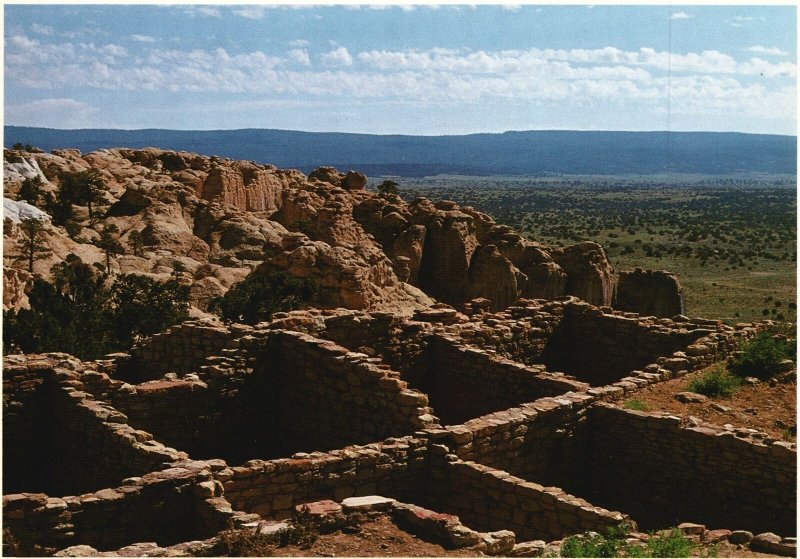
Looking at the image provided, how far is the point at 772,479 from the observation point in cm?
1098

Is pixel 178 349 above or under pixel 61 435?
above

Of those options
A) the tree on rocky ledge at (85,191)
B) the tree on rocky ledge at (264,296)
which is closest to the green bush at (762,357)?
the tree on rocky ledge at (264,296)

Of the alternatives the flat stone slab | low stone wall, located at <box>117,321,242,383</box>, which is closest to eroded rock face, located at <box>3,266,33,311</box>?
low stone wall, located at <box>117,321,242,383</box>

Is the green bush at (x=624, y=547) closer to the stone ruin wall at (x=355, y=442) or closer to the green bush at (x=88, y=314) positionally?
the stone ruin wall at (x=355, y=442)

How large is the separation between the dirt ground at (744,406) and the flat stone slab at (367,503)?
470cm

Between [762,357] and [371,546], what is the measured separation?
804 cm

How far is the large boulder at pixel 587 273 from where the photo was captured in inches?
2144

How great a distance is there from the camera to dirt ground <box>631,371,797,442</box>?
1243 cm

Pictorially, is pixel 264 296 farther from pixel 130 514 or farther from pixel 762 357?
pixel 130 514

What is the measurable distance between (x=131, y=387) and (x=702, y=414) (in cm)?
736

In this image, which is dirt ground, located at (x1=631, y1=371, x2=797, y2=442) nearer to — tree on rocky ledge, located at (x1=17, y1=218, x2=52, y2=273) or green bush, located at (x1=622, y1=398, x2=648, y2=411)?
green bush, located at (x1=622, y1=398, x2=648, y2=411)

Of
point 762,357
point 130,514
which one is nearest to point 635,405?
point 762,357

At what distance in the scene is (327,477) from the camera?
1031cm

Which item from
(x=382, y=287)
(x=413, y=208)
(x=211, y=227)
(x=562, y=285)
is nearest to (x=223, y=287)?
(x=382, y=287)
